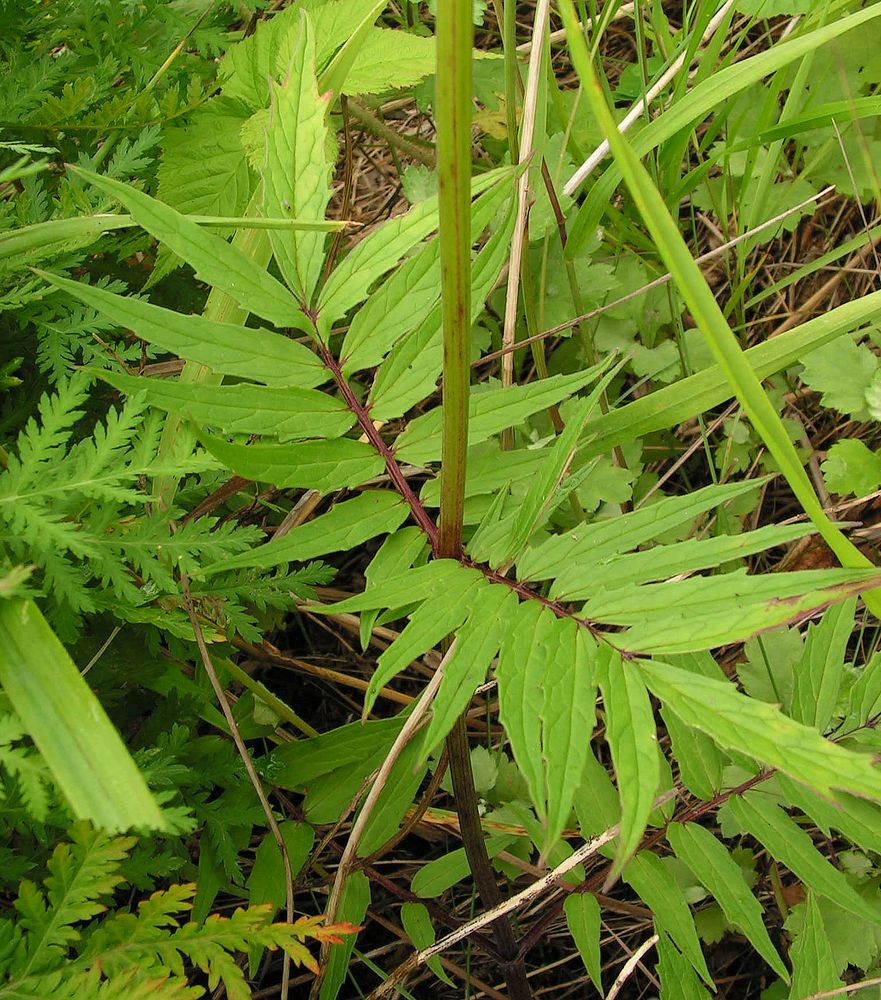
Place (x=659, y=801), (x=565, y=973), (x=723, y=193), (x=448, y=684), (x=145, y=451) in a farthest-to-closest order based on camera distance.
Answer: (x=723, y=193)
(x=565, y=973)
(x=659, y=801)
(x=145, y=451)
(x=448, y=684)

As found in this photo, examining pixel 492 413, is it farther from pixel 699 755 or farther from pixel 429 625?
pixel 699 755

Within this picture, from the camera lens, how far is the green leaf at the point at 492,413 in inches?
43.7

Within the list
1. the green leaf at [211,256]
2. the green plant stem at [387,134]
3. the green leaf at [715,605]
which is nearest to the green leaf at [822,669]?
the green leaf at [715,605]

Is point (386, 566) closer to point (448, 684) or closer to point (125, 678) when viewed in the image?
point (448, 684)

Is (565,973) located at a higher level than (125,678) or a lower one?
lower

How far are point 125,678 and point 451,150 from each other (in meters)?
0.92

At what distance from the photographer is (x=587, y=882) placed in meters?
1.34

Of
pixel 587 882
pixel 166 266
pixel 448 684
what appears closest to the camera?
pixel 448 684

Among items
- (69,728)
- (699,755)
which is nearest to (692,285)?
(69,728)

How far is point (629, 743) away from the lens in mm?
821

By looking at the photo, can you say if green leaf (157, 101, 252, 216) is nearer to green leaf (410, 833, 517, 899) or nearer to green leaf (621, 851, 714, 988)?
green leaf (410, 833, 517, 899)

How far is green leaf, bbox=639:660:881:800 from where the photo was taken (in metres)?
0.75

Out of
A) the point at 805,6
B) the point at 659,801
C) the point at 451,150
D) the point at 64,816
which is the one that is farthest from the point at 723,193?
the point at 64,816

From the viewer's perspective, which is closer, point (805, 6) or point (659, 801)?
point (659, 801)
